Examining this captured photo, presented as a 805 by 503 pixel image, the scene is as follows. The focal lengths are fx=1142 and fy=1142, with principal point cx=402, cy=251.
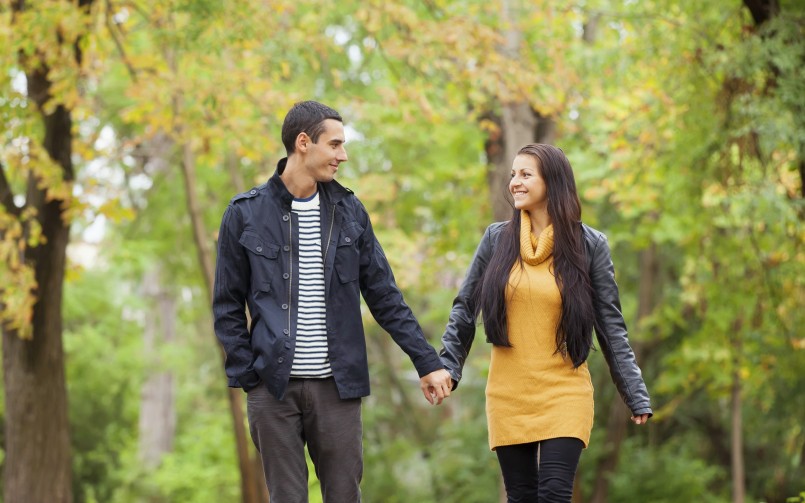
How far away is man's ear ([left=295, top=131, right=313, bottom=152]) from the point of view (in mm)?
4754

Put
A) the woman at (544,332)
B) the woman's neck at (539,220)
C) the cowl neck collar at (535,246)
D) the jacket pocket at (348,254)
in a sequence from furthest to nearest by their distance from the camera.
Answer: the woman's neck at (539,220) → the cowl neck collar at (535,246) → the woman at (544,332) → the jacket pocket at (348,254)

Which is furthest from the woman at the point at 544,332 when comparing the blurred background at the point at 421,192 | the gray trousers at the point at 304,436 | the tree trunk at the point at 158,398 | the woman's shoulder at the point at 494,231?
the tree trunk at the point at 158,398

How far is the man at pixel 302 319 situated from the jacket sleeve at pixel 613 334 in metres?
0.77

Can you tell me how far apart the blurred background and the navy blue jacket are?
3.10 metres

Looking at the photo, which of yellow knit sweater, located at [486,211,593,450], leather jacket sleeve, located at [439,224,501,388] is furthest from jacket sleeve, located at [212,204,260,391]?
yellow knit sweater, located at [486,211,593,450]

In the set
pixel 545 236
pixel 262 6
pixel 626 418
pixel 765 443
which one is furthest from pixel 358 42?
pixel 545 236

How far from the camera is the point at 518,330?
16.5 ft

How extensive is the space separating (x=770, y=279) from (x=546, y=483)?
8208mm

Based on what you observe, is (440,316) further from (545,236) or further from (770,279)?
(545,236)

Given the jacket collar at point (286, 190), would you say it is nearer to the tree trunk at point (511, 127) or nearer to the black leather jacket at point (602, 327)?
the black leather jacket at point (602, 327)

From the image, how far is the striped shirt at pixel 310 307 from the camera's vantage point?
179 inches

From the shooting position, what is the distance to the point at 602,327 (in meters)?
5.07

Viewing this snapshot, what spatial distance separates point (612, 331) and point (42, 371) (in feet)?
25.4

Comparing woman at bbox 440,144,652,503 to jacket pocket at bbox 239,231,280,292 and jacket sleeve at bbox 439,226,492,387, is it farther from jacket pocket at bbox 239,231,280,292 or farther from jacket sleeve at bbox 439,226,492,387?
jacket pocket at bbox 239,231,280,292
